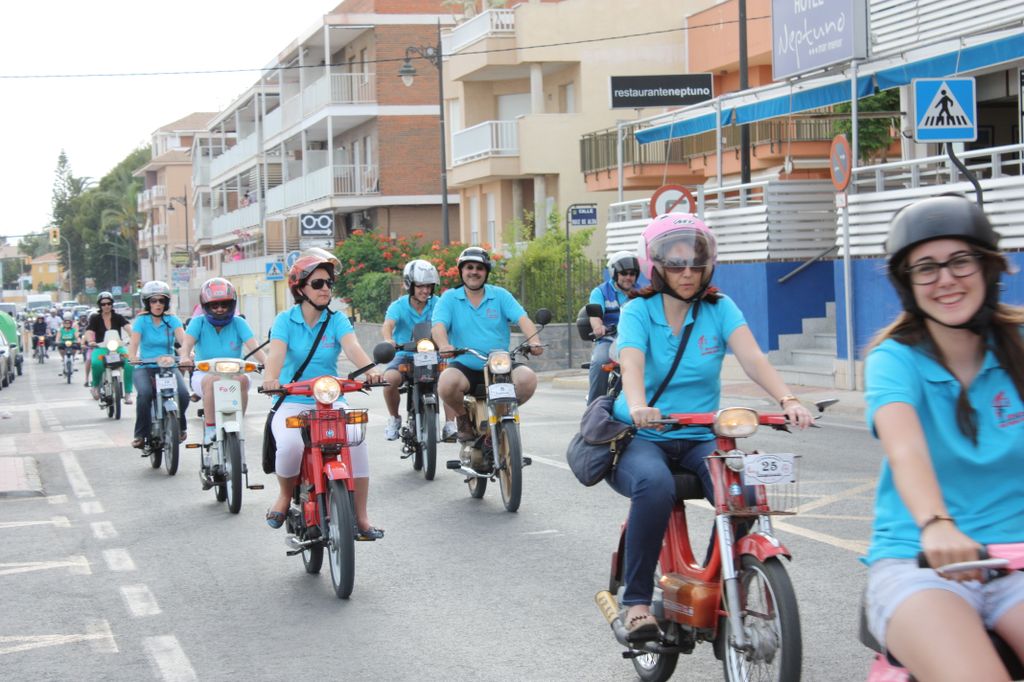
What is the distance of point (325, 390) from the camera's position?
818cm

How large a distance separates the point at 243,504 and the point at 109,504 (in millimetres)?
1198

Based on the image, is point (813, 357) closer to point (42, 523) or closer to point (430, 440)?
→ point (430, 440)

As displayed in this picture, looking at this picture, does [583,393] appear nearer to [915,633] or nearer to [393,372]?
[393,372]

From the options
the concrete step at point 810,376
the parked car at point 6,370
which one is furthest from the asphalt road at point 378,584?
the parked car at point 6,370

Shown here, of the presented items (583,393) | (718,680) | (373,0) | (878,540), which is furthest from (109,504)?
(373,0)

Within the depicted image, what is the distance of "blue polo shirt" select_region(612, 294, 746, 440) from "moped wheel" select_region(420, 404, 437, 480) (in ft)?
22.8

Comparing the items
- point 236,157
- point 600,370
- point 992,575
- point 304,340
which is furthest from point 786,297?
point 236,157

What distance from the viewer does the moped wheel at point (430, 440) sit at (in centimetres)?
1267

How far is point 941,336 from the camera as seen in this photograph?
3.83m

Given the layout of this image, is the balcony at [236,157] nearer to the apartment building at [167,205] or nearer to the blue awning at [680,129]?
the apartment building at [167,205]

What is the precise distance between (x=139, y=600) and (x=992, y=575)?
5.69 meters

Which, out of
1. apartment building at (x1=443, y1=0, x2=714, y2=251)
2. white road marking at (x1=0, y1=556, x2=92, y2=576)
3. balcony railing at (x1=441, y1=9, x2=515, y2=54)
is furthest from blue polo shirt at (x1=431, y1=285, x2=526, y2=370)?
balcony railing at (x1=441, y1=9, x2=515, y2=54)

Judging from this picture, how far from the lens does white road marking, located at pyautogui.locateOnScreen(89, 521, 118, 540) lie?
10.6m

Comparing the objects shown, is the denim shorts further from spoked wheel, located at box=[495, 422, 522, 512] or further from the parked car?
the parked car
